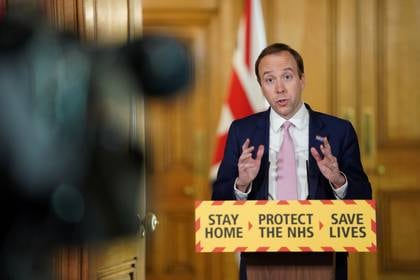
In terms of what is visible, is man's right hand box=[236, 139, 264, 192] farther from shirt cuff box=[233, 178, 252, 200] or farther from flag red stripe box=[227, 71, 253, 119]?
flag red stripe box=[227, 71, 253, 119]

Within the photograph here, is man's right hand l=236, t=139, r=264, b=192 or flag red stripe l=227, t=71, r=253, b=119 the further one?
flag red stripe l=227, t=71, r=253, b=119

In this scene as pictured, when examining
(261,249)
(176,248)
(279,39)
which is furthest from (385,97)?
(261,249)

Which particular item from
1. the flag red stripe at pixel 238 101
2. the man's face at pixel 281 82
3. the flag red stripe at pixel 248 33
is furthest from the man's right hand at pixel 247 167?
the flag red stripe at pixel 248 33

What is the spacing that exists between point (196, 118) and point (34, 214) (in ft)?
12.8

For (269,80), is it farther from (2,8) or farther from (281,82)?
(2,8)

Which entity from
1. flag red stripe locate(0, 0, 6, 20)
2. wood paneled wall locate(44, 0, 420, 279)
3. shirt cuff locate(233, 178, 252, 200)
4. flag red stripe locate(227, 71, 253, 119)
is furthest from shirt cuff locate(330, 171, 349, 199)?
flag red stripe locate(0, 0, 6, 20)

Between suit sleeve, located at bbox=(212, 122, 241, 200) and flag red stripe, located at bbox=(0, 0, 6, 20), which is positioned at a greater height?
flag red stripe, located at bbox=(0, 0, 6, 20)

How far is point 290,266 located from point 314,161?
38 cm

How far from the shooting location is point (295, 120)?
2.56 m

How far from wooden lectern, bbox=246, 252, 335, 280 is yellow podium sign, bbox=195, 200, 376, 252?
5cm

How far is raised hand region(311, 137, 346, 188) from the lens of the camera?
2.34 m

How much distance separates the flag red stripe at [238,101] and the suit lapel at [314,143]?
823 millimetres

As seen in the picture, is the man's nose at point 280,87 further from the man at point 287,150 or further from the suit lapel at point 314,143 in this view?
the suit lapel at point 314,143

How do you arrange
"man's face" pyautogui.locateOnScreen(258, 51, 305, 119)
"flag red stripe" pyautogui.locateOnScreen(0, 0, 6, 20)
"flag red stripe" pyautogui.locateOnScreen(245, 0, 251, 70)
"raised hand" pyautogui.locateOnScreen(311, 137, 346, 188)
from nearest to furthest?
1. "flag red stripe" pyautogui.locateOnScreen(0, 0, 6, 20)
2. "raised hand" pyautogui.locateOnScreen(311, 137, 346, 188)
3. "man's face" pyautogui.locateOnScreen(258, 51, 305, 119)
4. "flag red stripe" pyautogui.locateOnScreen(245, 0, 251, 70)
